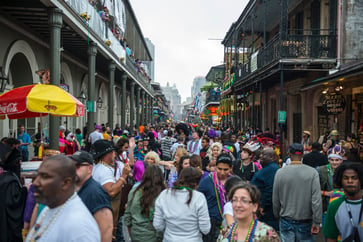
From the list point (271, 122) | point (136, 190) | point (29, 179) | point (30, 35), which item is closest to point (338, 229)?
point (136, 190)

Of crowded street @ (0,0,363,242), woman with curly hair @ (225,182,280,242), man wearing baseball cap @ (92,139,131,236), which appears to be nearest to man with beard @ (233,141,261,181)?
crowded street @ (0,0,363,242)

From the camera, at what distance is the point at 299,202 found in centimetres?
497

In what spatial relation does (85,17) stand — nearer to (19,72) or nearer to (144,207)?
(19,72)

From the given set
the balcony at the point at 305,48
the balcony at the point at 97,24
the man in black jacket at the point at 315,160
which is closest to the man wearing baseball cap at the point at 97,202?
the man in black jacket at the point at 315,160

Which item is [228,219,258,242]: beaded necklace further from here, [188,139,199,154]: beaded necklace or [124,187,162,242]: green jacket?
[188,139,199,154]: beaded necklace

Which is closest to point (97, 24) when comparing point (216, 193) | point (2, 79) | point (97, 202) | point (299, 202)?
point (2, 79)

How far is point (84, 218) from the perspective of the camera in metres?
2.50

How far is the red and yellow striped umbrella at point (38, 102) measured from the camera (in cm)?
654

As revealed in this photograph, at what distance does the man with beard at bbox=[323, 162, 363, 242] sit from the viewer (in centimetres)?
360

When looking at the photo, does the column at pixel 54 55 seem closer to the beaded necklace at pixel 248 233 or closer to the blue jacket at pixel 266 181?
the blue jacket at pixel 266 181

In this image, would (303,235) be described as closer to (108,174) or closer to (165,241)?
(165,241)

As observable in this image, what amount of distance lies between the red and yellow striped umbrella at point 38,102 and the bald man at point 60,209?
4.29 m

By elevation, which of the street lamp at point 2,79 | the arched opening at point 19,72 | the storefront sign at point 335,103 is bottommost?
the storefront sign at point 335,103

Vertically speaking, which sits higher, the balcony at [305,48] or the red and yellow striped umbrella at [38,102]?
the balcony at [305,48]
